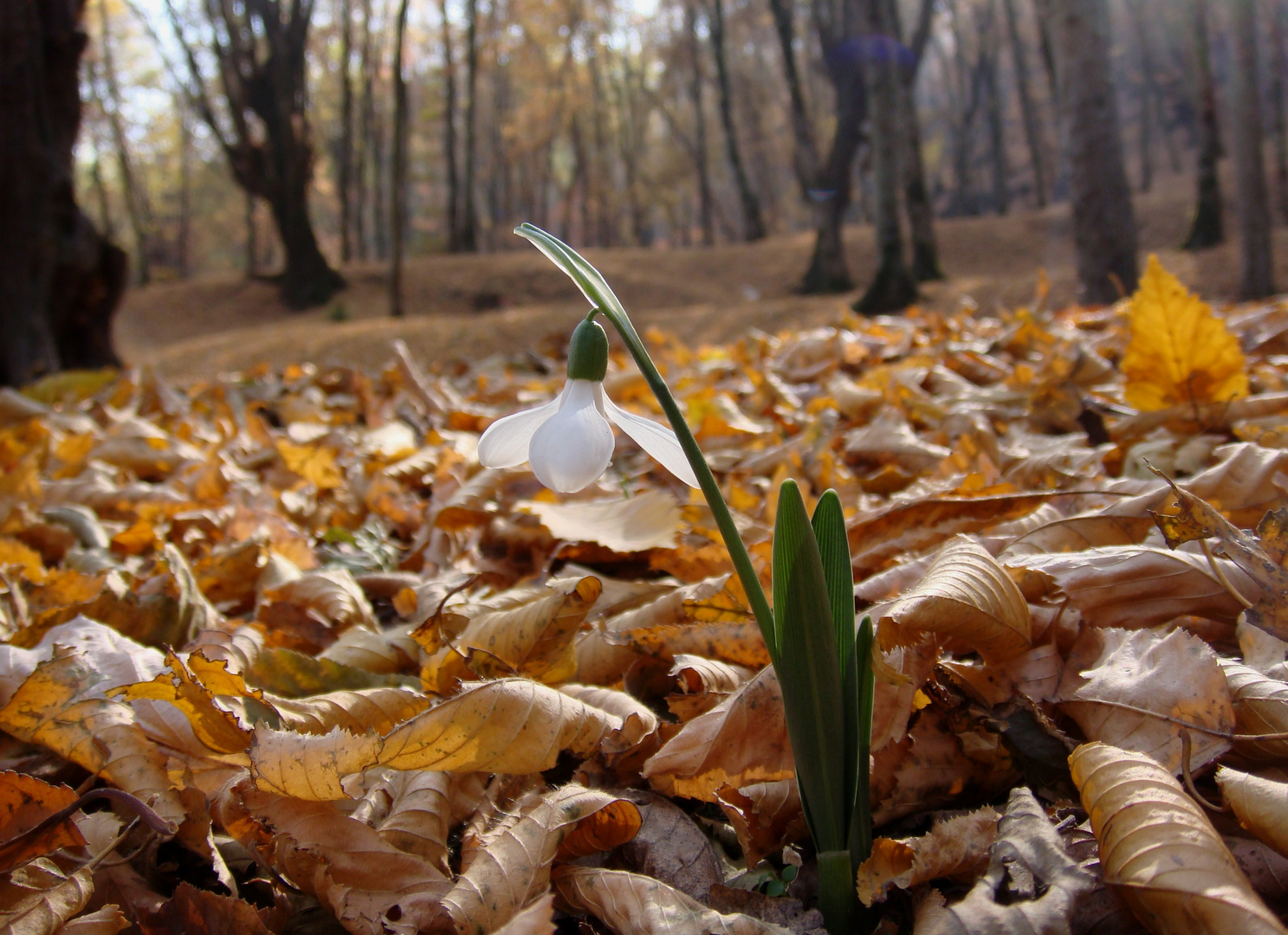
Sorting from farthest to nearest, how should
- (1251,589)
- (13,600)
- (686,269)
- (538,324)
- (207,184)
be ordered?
(207,184)
(686,269)
(538,324)
(13,600)
(1251,589)

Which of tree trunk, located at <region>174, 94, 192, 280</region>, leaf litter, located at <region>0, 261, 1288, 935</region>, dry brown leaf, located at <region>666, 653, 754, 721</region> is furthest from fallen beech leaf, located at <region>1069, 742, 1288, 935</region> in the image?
tree trunk, located at <region>174, 94, 192, 280</region>

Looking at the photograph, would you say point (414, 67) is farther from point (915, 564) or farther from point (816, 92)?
point (915, 564)

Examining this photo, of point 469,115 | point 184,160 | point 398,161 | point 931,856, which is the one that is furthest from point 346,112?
point 931,856

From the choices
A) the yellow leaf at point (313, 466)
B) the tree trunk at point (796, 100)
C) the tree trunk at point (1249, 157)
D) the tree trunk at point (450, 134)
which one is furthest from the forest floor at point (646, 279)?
the yellow leaf at point (313, 466)

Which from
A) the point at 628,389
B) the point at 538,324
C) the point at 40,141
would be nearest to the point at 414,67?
the point at 538,324

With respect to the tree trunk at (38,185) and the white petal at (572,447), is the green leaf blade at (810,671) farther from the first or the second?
the tree trunk at (38,185)

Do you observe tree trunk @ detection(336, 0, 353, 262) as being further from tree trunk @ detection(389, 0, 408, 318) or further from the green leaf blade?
the green leaf blade

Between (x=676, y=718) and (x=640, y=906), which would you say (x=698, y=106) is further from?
(x=640, y=906)
